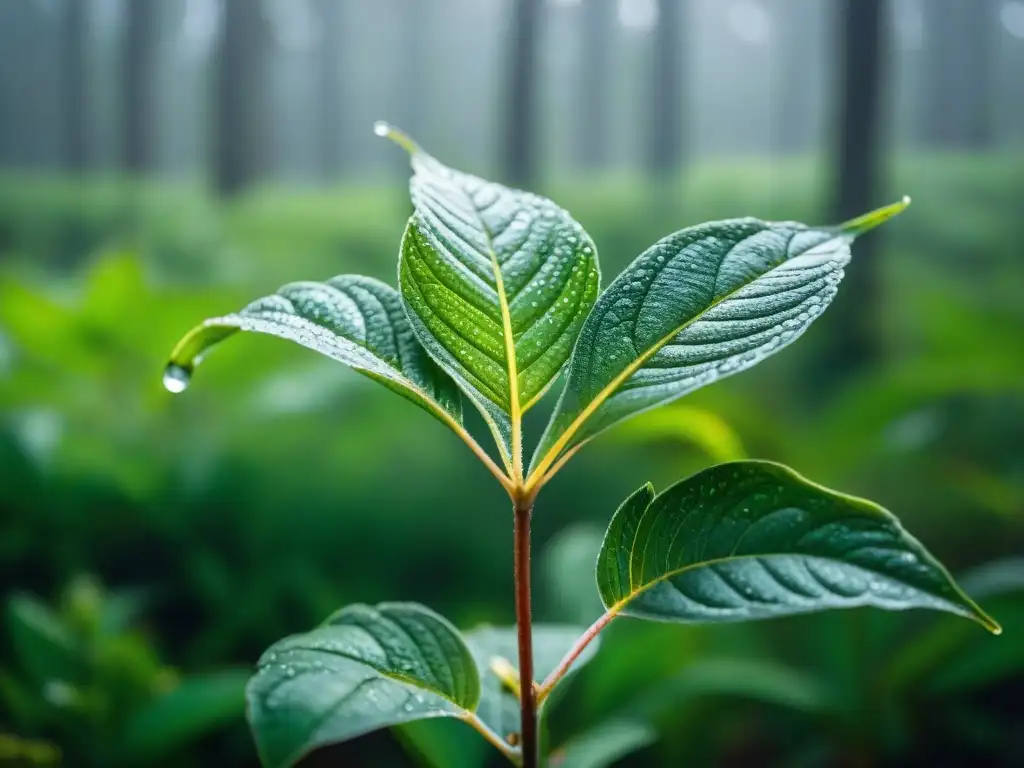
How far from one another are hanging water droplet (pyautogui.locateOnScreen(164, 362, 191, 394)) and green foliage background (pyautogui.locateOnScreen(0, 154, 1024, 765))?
447mm

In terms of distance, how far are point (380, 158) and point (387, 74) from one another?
Answer: 1051 mm

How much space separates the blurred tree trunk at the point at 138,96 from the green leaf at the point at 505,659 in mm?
3410

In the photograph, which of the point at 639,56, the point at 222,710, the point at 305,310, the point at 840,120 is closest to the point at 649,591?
the point at 305,310

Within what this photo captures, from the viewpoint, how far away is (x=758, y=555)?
311mm

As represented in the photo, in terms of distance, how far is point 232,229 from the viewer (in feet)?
7.20

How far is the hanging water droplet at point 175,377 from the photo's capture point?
13.4 inches

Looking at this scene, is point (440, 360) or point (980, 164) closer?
point (440, 360)

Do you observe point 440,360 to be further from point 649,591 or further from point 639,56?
point 639,56

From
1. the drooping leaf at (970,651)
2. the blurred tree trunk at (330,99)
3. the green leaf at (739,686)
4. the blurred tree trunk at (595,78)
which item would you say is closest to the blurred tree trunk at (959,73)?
the drooping leaf at (970,651)

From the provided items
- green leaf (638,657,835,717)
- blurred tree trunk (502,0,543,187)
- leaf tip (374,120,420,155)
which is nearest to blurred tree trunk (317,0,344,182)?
blurred tree trunk (502,0,543,187)

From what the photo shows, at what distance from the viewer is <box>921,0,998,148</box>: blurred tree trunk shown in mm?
1656

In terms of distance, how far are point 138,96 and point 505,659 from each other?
4.04 meters

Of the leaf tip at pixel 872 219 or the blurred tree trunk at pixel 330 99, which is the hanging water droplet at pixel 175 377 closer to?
the leaf tip at pixel 872 219

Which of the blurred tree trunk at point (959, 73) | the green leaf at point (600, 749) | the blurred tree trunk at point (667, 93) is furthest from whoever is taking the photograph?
the blurred tree trunk at point (667, 93)
